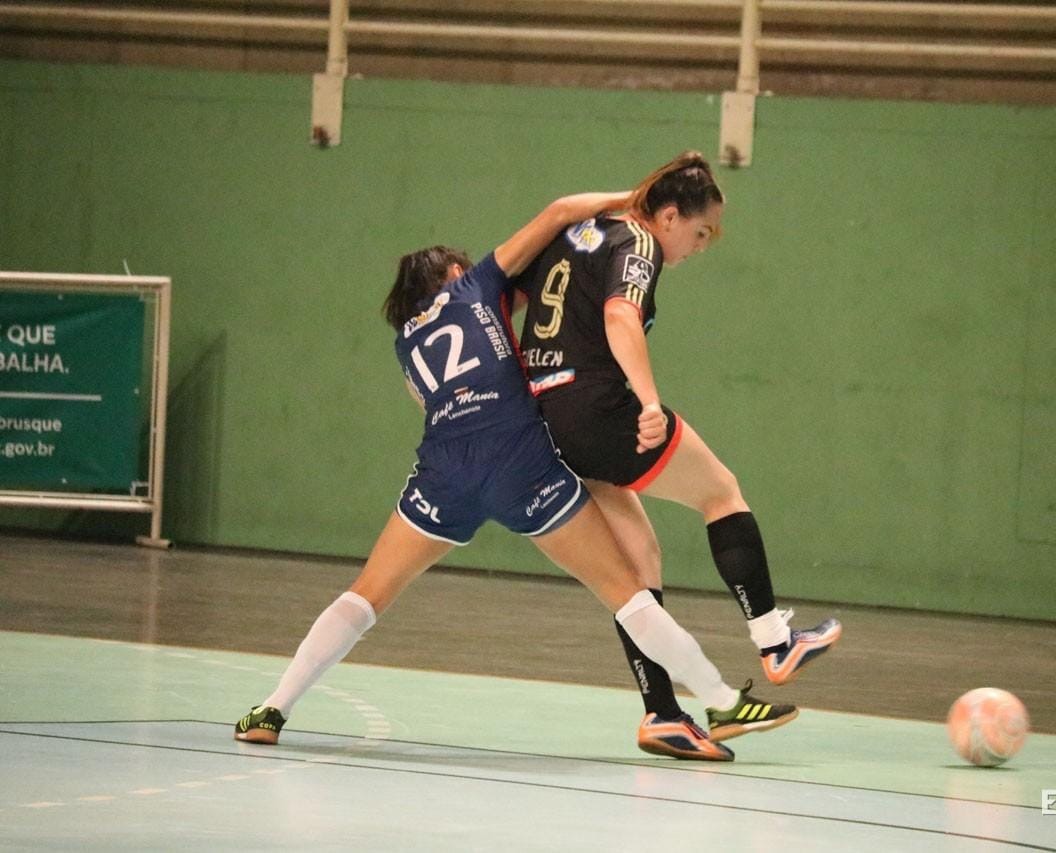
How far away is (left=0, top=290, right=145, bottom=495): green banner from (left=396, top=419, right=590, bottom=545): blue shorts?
576 cm

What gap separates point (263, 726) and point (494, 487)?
92 cm

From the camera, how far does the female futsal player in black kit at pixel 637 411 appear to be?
4.96m

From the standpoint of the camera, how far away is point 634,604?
16.1 ft

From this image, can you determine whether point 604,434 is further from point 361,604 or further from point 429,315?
point 361,604

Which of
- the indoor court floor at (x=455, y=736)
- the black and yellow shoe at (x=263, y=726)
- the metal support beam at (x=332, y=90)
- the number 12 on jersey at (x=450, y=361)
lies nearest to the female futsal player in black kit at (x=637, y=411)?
the number 12 on jersey at (x=450, y=361)

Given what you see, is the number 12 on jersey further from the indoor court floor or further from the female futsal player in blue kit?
the indoor court floor

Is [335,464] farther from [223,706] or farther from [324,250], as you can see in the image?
[223,706]

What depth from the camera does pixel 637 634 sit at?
4.92 meters

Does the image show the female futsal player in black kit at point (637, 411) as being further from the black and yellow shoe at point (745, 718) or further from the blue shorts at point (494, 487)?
the blue shorts at point (494, 487)

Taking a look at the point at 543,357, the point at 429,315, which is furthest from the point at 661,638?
the point at 429,315

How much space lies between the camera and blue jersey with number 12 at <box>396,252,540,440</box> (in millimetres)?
4961

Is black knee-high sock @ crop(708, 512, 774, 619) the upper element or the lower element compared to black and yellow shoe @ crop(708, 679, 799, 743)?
upper

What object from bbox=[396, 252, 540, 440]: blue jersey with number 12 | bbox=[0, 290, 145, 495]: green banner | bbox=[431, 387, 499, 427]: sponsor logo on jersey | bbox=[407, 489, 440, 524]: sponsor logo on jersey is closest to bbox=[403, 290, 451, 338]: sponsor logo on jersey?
bbox=[396, 252, 540, 440]: blue jersey with number 12

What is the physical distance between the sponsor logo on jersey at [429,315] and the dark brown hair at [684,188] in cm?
65
